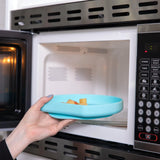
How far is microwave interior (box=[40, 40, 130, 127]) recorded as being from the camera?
1.17 meters

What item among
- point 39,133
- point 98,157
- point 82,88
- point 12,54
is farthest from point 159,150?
point 12,54

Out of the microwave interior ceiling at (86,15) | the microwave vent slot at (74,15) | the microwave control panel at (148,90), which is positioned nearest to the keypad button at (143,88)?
the microwave control panel at (148,90)

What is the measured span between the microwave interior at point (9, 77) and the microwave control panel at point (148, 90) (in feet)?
1.74

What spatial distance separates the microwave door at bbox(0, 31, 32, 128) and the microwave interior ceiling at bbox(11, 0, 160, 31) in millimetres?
88

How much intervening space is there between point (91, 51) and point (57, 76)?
0.69ft

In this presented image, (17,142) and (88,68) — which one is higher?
(88,68)

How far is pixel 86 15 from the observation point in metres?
0.95

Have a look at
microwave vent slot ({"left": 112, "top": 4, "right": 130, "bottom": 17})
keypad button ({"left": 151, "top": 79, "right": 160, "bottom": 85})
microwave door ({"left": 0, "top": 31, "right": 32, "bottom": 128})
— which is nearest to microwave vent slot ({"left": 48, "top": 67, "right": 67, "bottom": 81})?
microwave door ({"left": 0, "top": 31, "right": 32, "bottom": 128})

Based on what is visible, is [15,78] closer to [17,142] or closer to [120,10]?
[17,142]

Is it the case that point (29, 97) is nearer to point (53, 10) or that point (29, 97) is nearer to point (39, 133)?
point (39, 133)

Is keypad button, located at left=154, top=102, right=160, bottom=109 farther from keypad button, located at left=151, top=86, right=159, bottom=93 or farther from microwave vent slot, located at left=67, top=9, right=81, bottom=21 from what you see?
microwave vent slot, located at left=67, top=9, right=81, bottom=21

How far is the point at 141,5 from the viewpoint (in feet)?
2.71

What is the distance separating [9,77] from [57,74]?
22 cm


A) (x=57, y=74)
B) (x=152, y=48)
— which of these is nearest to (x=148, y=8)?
(x=152, y=48)
